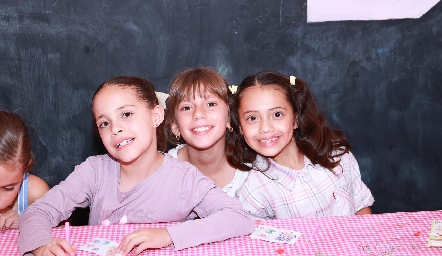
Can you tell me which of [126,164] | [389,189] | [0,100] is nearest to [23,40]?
[0,100]

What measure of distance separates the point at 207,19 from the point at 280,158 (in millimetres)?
775

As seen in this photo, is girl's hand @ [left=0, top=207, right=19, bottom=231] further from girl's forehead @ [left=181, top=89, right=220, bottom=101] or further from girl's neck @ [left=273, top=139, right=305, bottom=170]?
girl's neck @ [left=273, top=139, right=305, bottom=170]

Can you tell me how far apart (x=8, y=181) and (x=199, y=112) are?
2.37 ft

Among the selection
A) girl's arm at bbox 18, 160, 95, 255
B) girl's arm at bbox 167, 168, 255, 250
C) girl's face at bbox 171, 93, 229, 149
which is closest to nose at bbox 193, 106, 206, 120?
girl's face at bbox 171, 93, 229, 149

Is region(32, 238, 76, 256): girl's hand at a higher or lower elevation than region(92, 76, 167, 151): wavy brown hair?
lower

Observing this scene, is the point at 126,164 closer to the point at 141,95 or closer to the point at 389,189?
the point at 141,95

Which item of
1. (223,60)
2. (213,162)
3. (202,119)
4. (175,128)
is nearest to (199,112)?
(202,119)

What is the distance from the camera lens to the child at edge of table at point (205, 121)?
212 centimetres

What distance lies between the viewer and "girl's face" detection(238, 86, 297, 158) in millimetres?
2055

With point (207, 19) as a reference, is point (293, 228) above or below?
below

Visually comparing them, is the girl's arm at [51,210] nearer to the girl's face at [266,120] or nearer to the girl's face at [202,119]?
the girl's face at [202,119]

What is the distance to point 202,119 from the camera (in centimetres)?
209

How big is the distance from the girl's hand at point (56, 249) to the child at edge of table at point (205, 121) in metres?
0.76

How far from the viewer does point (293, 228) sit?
1637 millimetres
